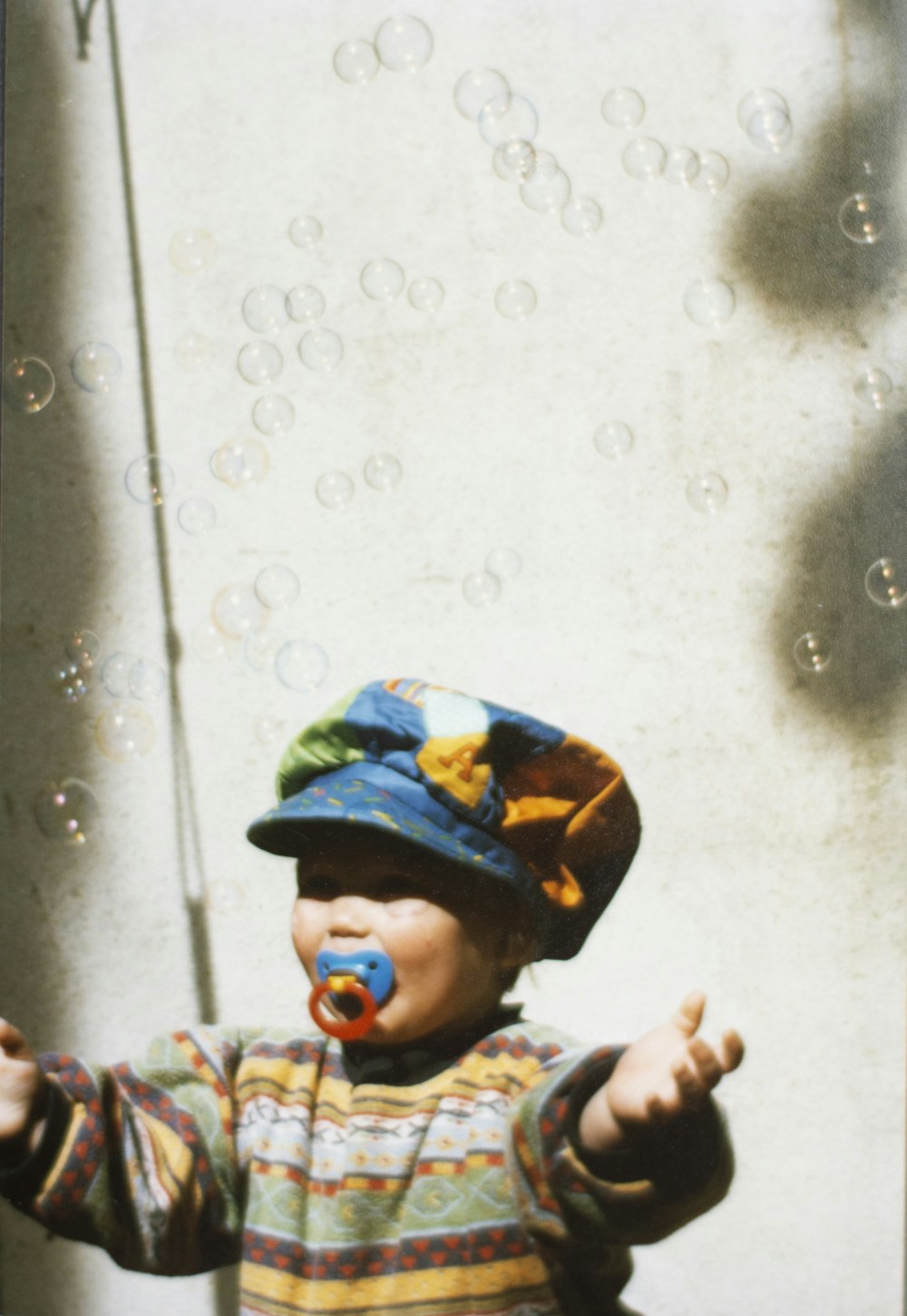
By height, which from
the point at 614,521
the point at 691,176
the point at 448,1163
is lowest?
the point at 448,1163

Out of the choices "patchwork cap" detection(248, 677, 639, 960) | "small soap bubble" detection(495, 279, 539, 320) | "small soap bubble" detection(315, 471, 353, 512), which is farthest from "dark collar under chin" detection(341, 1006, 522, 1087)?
"small soap bubble" detection(495, 279, 539, 320)

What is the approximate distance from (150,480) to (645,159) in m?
0.90

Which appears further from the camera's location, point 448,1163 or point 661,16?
point 661,16

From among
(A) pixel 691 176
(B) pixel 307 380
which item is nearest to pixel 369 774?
(B) pixel 307 380

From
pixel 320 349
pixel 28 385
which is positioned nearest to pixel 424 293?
pixel 320 349

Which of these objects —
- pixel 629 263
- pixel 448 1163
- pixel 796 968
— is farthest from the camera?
pixel 629 263

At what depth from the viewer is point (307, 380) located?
1.94 metres

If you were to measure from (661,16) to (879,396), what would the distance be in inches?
26.7

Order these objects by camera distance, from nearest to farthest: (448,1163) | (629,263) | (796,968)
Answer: (448,1163), (796,968), (629,263)

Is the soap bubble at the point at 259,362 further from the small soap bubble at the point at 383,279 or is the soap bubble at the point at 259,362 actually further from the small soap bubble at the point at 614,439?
the small soap bubble at the point at 614,439

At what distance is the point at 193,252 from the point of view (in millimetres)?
1950

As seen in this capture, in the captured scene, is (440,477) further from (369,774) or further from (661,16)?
(661,16)

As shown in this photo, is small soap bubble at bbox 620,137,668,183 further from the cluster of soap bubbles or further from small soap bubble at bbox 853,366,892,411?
small soap bubble at bbox 853,366,892,411

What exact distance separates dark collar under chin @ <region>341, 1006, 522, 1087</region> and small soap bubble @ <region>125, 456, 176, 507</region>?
888 millimetres
